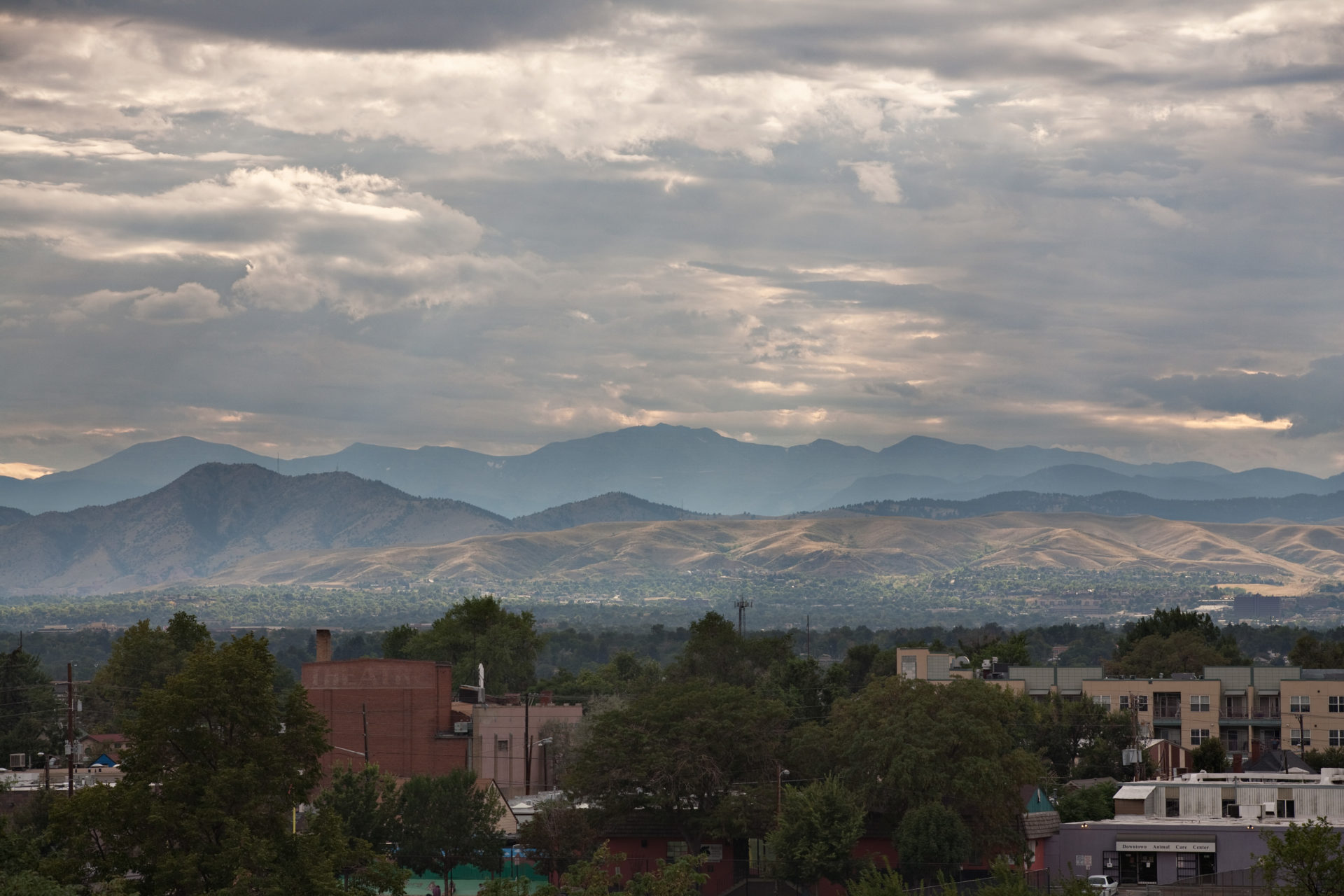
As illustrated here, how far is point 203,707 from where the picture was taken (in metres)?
57.9

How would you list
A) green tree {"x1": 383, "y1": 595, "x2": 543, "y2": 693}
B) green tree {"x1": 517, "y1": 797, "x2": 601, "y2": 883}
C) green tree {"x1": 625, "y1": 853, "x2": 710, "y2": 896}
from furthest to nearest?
green tree {"x1": 383, "y1": 595, "x2": 543, "y2": 693} → green tree {"x1": 517, "y1": 797, "x2": 601, "y2": 883} → green tree {"x1": 625, "y1": 853, "x2": 710, "y2": 896}

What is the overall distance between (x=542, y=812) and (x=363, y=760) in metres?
23.4

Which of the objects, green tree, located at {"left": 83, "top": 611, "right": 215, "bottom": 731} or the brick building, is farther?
green tree, located at {"left": 83, "top": 611, "right": 215, "bottom": 731}

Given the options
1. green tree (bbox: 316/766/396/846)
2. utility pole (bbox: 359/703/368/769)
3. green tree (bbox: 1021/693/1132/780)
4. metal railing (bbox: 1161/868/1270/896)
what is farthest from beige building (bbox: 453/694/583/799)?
metal railing (bbox: 1161/868/1270/896)

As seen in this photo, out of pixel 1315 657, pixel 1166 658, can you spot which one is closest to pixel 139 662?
pixel 1166 658

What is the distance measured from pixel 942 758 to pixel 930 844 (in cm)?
625

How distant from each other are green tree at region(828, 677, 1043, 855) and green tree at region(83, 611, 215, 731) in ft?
251

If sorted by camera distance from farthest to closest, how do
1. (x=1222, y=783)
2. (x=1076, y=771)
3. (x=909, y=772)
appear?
(x=1076, y=771) < (x=1222, y=783) < (x=909, y=772)

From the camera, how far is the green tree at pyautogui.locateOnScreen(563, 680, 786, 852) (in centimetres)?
9019

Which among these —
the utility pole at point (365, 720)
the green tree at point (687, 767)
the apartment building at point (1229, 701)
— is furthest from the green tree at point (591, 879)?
the apartment building at point (1229, 701)

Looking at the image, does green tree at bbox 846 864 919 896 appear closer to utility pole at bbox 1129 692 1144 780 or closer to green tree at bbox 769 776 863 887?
green tree at bbox 769 776 863 887

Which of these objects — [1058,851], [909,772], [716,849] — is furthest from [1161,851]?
[716,849]

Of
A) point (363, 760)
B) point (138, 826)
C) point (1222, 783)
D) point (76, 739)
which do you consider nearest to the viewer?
point (138, 826)

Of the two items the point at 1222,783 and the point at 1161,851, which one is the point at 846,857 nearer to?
the point at 1161,851
